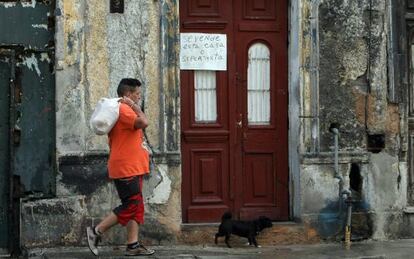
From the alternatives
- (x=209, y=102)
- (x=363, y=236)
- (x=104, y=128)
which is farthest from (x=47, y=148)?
(x=363, y=236)

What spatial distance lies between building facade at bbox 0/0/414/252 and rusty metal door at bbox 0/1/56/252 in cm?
1

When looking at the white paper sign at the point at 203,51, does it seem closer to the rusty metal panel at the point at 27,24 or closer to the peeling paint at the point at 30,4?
Answer: the rusty metal panel at the point at 27,24

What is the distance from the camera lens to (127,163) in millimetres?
7324

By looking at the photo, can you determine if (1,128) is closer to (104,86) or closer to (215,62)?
(104,86)

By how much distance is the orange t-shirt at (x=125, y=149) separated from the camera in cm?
731

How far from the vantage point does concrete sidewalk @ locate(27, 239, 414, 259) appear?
7.79 metres

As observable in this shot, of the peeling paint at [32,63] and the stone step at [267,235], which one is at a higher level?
the peeling paint at [32,63]

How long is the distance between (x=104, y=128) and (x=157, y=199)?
1422 mm

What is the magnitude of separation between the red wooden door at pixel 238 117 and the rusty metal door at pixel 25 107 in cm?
155

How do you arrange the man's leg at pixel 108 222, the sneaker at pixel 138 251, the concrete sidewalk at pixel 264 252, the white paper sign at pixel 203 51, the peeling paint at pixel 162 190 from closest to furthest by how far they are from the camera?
1. the man's leg at pixel 108 222
2. the sneaker at pixel 138 251
3. the concrete sidewalk at pixel 264 252
4. the peeling paint at pixel 162 190
5. the white paper sign at pixel 203 51

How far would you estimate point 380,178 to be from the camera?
901 centimetres

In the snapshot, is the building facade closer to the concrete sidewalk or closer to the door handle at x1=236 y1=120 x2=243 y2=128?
the door handle at x1=236 y1=120 x2=243 y2=128

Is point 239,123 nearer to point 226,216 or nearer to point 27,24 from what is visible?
point 226,216

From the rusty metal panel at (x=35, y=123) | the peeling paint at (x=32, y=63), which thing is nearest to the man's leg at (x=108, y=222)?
the rusty metal panel at (x=35, y=123)
